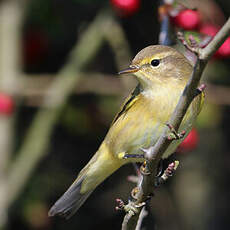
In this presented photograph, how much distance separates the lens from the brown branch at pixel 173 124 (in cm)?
197

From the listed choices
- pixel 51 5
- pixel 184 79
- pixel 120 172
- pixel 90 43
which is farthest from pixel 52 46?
pixel 184 79

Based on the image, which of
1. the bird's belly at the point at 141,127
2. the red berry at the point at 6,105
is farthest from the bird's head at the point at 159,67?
the red berry at the point at 6,105

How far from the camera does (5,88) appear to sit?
5270 mm

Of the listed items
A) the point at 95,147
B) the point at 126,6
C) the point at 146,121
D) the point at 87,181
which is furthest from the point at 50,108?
the point at 146,121

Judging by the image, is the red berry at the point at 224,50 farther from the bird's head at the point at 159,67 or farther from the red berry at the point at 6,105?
the red berry at the point at 6,105

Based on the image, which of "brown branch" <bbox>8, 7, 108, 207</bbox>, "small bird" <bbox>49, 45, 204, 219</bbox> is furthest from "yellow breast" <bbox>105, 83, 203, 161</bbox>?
"brown branch" <bbox>8, 7, 108, 207</bbox>

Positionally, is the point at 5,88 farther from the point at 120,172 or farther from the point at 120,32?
the point at 120,172

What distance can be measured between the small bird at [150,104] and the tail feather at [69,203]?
14.5 inches

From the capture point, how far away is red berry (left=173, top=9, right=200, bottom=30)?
3.68 m

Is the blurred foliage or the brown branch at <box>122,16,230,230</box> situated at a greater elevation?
the brown branch at <box>122,16,230,230</box>

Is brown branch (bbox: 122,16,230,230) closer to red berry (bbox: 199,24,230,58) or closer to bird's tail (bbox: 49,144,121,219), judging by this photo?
bird's tail (bbox: 49,144,121,219)

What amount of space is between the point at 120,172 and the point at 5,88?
1.67 meters

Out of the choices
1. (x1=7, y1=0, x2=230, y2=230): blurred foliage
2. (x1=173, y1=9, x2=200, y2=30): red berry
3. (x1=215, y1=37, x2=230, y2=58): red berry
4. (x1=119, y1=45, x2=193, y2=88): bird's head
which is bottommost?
(x1=7, y1=0, x2=230, y2=230): blurred foliage

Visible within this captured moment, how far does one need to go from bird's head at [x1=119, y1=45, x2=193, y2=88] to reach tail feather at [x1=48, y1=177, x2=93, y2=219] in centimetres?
93
